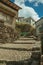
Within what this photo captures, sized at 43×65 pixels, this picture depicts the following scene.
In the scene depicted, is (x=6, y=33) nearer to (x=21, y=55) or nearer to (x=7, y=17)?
(x=7, y=17)

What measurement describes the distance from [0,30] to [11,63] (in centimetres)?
743

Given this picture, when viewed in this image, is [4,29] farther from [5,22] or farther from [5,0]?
[5,0]

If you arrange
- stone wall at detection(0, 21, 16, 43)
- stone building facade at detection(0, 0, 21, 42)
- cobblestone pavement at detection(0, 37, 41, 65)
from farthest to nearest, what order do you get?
stone building facade at detection(0, 0, 21, 42)
stone wall at detection(0, 21, 16, 43)
cobblestone pavement at detection(0, 37, 41, 65)

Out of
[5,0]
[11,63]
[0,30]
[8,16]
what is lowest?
[11,63]

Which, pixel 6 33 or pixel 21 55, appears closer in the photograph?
pixel 21 55

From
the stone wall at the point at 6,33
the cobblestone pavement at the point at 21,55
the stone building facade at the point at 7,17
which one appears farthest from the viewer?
the stone building facade at the point at 7,17

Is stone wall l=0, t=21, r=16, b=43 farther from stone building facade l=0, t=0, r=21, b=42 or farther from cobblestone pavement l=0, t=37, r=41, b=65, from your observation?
cobblestone pavement l=0, t=37, r=41, b=65

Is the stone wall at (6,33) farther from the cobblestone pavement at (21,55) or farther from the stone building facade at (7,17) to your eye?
the cobblestone pavement at (21,55)

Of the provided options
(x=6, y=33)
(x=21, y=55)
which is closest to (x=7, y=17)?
(x=6, y=33)

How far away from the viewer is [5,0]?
43.8 feet

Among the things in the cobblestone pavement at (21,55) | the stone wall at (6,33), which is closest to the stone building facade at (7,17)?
the stone wall at (6,33)

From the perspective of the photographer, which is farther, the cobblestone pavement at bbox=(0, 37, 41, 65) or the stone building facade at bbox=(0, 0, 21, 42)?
the stone building facade at bbox=(0, 0, 21, 42)

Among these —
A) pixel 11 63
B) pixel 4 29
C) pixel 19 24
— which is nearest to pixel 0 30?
pixel 4 29

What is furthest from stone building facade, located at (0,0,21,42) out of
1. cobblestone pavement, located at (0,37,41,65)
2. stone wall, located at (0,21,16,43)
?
cobblestone pavement, located at (0,37,41,65)
